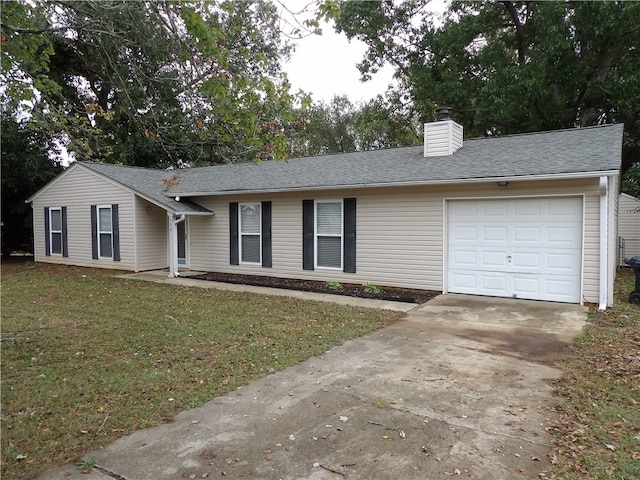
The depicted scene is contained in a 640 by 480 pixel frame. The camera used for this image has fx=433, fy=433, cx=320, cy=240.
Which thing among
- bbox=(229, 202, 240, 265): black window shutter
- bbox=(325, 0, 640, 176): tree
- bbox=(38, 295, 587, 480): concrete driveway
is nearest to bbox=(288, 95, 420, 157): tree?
bbox=(325, 0, 640, 176): tree

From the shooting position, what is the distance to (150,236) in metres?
14.1

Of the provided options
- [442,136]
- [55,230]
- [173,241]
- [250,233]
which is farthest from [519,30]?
[55,230]

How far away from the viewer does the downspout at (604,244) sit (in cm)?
772

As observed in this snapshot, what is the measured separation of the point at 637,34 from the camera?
14.7 meters

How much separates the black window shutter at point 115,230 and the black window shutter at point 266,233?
5.17m

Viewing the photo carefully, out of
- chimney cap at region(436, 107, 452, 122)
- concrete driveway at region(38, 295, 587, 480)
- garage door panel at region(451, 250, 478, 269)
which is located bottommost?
concrete driveway at region(38, 295, 587, 480)

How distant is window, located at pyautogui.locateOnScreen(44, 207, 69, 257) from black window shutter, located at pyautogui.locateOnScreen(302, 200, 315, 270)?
959 cm

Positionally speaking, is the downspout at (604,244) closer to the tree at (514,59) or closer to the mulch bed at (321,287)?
the mulch bed at (321,287)

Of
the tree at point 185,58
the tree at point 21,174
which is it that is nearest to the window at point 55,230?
the tree at point 21,174

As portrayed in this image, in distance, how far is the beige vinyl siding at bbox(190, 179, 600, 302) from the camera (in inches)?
318

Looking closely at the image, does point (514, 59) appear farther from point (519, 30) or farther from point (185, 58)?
point (185, 58)

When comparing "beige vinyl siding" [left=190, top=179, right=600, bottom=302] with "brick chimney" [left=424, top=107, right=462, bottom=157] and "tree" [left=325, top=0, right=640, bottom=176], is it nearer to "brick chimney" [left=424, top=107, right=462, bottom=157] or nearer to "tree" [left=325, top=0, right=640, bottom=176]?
"brick chimney" [left=424, top=107, right=462, bottom=157]

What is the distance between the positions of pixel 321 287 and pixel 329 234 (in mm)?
1486

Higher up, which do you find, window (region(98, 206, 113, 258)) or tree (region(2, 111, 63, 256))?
tree (region(2, 111, 63, 256))
